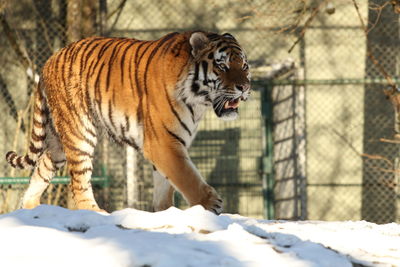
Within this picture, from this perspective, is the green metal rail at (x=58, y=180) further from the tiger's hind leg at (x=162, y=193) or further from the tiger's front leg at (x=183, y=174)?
the tiger's front leg at (x=183, y=174)

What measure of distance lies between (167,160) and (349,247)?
110 cm

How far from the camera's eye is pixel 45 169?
497 cm

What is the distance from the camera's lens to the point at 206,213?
3.29m

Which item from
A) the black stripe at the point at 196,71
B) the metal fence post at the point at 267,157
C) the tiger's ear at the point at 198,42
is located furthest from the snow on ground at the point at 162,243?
the metal fence post at the point at 267,157

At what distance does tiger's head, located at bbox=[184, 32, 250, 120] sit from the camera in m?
4.11

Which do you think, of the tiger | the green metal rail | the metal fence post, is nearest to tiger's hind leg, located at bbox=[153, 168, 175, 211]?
the tiger

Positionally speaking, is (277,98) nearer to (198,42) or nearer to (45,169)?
(45,169)

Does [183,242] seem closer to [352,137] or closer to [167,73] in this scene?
[167,73]

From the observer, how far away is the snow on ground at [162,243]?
2.62m

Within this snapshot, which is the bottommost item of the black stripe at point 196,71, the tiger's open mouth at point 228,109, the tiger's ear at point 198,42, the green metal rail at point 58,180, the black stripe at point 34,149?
the green metal rail at point 58,180

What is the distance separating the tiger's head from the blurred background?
14.2 ft

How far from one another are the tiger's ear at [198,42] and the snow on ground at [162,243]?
1.12 metres

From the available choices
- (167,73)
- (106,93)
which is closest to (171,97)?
(167,73)

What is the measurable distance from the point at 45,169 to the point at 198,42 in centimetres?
143
